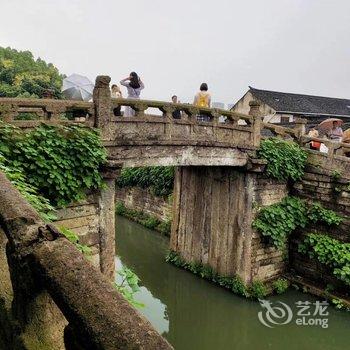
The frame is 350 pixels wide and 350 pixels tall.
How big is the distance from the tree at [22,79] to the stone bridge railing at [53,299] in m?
12.3

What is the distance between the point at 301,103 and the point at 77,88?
70.2 feet

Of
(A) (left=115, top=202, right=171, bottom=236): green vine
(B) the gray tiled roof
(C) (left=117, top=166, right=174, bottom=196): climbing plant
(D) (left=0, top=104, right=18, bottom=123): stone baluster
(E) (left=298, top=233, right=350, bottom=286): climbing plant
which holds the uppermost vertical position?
(B) the gray tiled roof

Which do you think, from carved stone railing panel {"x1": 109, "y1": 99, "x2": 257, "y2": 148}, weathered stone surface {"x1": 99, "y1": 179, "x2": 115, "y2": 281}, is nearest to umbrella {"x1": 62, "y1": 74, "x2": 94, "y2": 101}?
carved stone railing panel {"x1": 109, "y1": 99, "x2": 257, "y2": 148}

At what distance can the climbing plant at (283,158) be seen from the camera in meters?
9.75

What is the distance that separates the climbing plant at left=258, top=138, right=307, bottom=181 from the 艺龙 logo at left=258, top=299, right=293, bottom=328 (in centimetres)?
333

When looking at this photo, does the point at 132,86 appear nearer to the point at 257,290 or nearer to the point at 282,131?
the point at 282,131

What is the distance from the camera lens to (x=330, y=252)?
9.45 m

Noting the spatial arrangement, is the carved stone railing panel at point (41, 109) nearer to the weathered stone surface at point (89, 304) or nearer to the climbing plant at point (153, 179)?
the weathered stone surface at point (89, 304)

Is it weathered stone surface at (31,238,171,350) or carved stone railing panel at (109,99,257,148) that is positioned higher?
carved stone railing panel at (109,99,257,148)

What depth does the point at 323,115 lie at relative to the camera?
24.6m

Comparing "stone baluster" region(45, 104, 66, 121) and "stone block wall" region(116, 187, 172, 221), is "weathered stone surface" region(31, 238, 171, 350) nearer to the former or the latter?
"stone baluster" region(45, 104, 66, 121)

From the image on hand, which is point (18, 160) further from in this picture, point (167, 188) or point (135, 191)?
point (135, 191)

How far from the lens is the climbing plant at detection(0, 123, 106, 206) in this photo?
5529 mm

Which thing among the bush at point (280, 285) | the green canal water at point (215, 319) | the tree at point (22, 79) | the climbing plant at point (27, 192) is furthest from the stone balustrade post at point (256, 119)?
the tree at point (22, 79)
